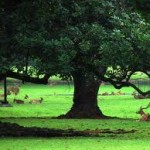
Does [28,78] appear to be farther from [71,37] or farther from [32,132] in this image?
[71,37]

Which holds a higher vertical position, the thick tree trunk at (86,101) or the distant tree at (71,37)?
the distant tree at (71,37)

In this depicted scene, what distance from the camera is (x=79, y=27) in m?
19.7

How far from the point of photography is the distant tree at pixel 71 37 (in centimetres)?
1878

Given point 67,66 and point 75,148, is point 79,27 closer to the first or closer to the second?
point 67,66

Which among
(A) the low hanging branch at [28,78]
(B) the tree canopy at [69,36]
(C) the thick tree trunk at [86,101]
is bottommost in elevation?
(C) the thick tree trunk at [86,101]

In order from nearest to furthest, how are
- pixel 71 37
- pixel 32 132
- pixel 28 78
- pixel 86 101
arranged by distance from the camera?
pixel 71 37 → pixel 32 132 → pixel 28 78 → pixel 86 101

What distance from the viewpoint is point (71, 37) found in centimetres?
1934

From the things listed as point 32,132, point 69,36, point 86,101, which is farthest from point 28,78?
point 86,101

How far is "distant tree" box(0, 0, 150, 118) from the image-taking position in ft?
61.6

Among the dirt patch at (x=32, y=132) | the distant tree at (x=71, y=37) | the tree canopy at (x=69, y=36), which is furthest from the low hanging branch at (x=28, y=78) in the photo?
the dirt patch at (x=32, y=132)

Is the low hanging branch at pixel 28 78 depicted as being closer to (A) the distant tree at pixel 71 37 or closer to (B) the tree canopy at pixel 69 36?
(A) the distant tree at pixel 71 37

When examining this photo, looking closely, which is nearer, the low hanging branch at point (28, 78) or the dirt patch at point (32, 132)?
A: the dirt patch at point (32, 132)

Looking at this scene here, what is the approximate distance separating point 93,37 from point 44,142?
3521mm

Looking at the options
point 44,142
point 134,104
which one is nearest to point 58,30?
point 44,142
